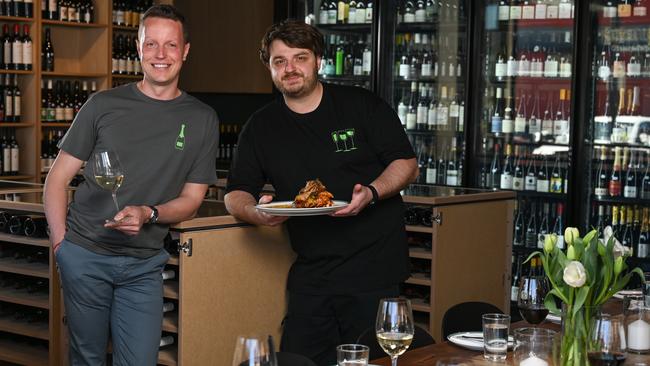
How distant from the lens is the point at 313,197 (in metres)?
2.88

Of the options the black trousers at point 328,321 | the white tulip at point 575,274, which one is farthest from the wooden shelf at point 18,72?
the white tulip at point 575,274

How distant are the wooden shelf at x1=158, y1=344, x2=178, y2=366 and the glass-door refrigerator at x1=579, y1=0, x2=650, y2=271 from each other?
3.40 m

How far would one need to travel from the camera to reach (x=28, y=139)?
22.3 feet

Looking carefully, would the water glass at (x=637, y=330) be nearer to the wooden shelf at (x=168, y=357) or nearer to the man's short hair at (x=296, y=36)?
the man's short hair at (x=296, y=36)

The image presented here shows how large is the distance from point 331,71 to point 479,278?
120 inches

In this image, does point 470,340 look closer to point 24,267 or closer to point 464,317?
point 464,317

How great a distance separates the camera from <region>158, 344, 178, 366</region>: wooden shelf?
3357 mm

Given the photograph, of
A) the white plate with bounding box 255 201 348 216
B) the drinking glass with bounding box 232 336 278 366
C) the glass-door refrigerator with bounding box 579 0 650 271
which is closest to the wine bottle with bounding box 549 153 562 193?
the glass-door refrigerator with bounding box 579 0 650 271

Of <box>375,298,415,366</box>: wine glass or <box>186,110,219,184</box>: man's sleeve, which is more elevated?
<box>186,110,219,184</box>: man's sleeve

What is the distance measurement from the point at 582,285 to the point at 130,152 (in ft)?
4.60

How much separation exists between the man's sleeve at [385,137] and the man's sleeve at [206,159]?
0.52m

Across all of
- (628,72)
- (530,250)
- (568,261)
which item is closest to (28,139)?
(530,250)

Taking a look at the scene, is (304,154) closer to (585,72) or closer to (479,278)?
(479,278)

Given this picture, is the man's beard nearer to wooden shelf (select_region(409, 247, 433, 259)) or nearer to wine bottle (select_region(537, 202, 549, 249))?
wooden shelf (select_region(409, 247, 433, 259))
